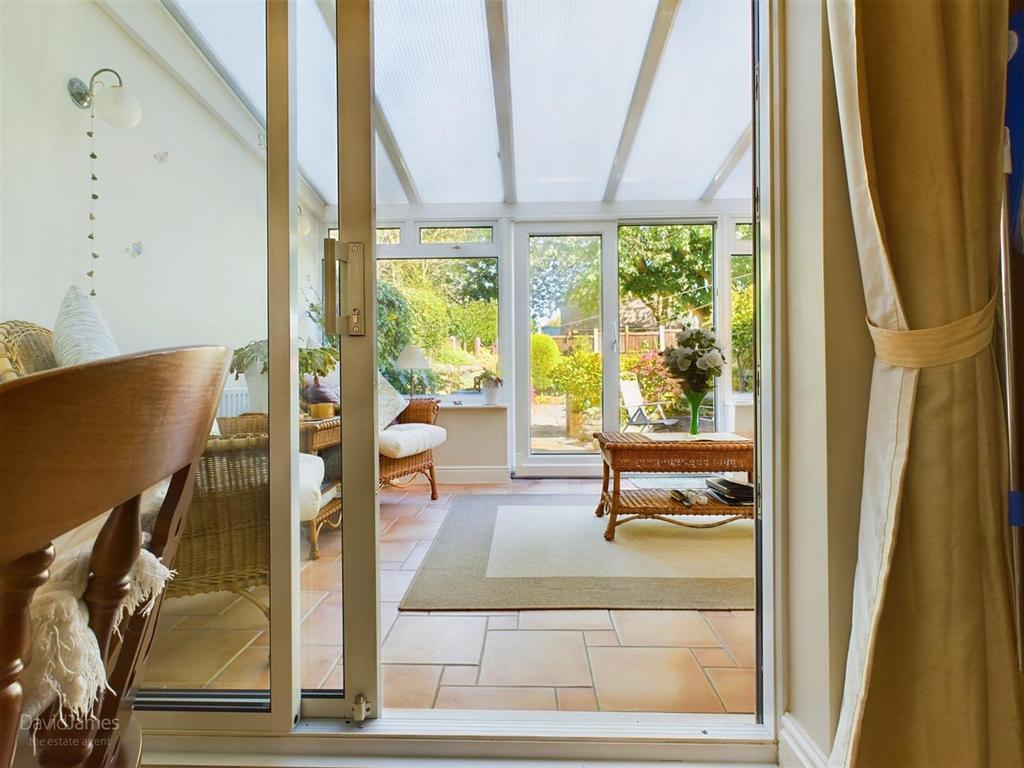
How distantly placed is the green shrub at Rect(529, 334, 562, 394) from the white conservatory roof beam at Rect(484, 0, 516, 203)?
1.37 metres

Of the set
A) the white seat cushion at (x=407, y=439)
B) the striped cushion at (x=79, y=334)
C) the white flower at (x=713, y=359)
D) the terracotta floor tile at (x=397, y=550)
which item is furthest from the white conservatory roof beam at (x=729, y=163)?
the striped cushion at (x=79, y=334)

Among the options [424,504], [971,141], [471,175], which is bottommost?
[424,504]

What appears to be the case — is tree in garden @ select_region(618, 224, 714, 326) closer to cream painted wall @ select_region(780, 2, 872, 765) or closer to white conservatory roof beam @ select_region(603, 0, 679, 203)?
white conservatory roof beam @ select_region(603, 0, 679, 203)

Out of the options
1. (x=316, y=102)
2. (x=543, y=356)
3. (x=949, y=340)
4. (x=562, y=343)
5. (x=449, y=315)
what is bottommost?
(x=949, y=340)

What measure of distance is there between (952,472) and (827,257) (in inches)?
15.9

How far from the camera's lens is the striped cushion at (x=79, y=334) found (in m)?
1.09

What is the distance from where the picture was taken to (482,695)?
1.23 m

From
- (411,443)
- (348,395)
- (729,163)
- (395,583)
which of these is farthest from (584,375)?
(348,395)

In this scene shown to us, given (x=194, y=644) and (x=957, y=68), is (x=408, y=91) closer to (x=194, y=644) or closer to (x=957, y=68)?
(x=957, y=68)

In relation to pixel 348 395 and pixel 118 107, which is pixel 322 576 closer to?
pixel 348 395

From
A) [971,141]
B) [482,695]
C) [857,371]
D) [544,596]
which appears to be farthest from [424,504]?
[971,141]

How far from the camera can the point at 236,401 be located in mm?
1103

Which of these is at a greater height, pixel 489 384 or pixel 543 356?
pixel 543 356

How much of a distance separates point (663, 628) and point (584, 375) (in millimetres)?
2785
